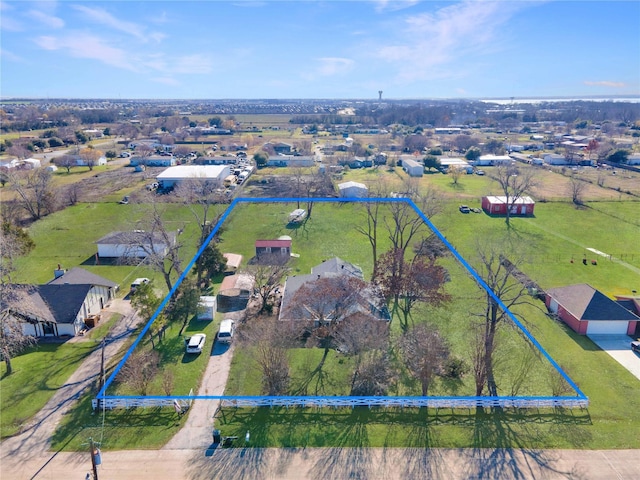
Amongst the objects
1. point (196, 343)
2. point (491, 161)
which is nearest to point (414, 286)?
point (196, 343)

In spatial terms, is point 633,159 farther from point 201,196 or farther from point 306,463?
point 306,463

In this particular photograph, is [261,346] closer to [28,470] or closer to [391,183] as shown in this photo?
[28,470]

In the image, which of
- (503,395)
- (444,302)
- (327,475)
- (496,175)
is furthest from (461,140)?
(327,475)

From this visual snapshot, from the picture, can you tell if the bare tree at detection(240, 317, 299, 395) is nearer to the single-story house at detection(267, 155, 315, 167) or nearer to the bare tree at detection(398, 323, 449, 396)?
the bare tree at detection(398, 323, 449, 396)

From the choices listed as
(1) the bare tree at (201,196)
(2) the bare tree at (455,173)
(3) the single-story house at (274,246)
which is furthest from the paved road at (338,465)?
(2) the bare tree at (455,173)

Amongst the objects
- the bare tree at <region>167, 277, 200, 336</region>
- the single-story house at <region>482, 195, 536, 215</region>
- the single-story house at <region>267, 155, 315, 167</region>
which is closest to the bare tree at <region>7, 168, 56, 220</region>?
the bare tree at <region>167, 277, 200, 336</region>

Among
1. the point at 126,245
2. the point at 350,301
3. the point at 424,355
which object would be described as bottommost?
the point at 424,355
